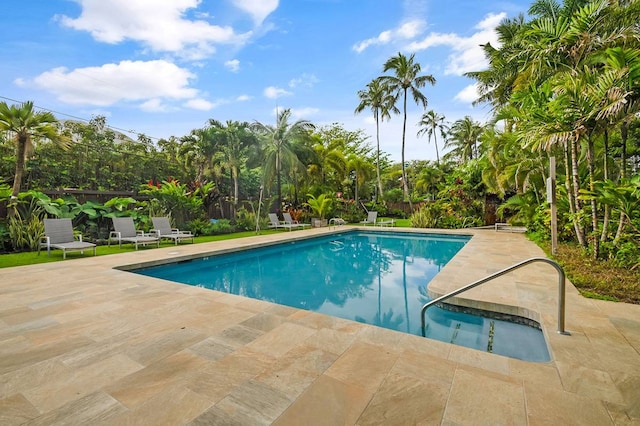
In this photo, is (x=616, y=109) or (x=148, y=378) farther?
(x=616, y=109)

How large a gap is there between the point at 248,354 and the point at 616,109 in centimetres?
652

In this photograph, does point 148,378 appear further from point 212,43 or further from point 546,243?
point 212,43

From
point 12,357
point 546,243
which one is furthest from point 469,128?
point 12,357

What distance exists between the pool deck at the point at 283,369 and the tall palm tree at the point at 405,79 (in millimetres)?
18148

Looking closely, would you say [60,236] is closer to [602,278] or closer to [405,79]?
[602,278]

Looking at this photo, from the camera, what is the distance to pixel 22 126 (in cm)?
897

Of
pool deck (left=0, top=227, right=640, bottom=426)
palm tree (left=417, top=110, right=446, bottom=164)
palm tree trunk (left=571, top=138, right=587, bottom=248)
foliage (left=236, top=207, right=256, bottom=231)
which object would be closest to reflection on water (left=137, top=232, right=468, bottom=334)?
pool deck (left=0, top=227, right=640, bottom=426)

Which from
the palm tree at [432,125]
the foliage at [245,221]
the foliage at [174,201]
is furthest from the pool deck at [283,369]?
the palm tree at [432,125]

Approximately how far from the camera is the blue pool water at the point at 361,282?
3.89 meters

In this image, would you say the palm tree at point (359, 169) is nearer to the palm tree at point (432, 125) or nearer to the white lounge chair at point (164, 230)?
the white lounge chair at point (164, 230)

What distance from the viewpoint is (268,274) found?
7668 mm

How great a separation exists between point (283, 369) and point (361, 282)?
A: 14.8ft


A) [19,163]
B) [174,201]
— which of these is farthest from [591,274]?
[19,163]

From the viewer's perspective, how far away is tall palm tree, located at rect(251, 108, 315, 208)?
56.0ft
